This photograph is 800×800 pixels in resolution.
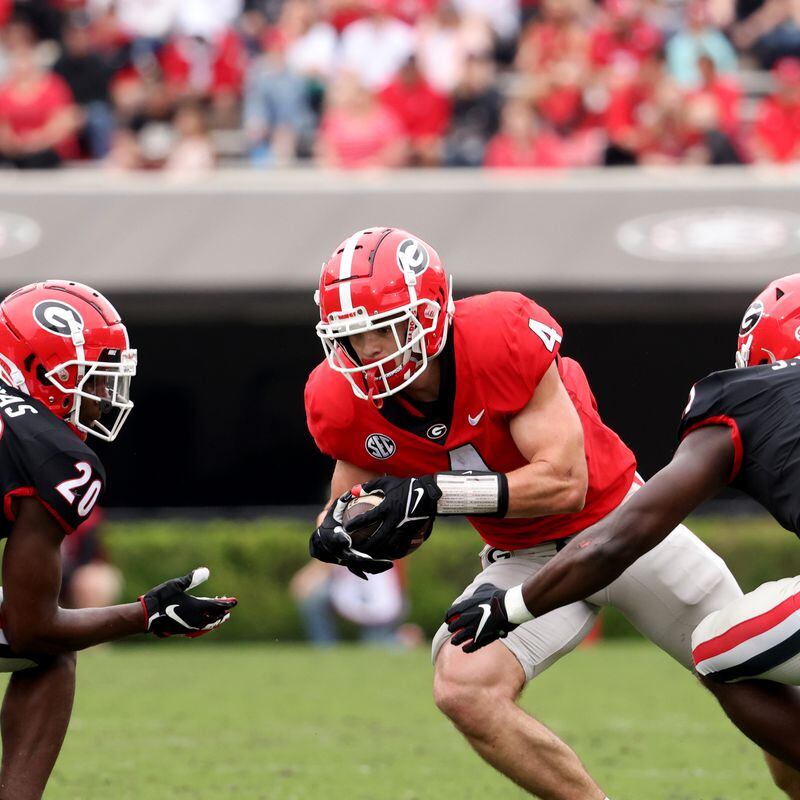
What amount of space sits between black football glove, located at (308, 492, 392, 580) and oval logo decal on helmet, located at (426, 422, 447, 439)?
311 mm

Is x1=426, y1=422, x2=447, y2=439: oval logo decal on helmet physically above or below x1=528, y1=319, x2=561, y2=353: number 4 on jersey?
below

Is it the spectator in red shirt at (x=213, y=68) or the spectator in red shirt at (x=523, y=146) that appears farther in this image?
the spectator in red shirt at (x=213, y=68)

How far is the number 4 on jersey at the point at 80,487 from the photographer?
387 cm

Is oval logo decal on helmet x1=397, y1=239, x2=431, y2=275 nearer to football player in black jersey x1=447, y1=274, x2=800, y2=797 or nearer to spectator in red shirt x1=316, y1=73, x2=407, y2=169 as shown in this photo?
football player in black jersey x1=447, y1=274, x2=800, y2=797

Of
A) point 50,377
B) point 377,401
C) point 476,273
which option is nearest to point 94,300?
point 50,377

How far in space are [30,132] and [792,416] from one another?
9885 millimetres

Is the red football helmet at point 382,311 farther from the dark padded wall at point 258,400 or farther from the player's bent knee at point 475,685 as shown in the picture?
the dark padded wall at point 258,400

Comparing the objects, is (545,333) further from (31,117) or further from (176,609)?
(31,117)

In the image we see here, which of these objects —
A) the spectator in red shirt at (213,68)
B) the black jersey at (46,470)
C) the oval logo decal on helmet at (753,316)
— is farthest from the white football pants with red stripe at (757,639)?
the spectator in red shirt at (213,68)

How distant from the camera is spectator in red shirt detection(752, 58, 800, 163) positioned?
39.2ft

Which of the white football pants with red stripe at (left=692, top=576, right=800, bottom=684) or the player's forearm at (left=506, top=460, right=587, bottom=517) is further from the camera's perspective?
the player's forearm at (left=506, top=460, right=587, bottom=517)

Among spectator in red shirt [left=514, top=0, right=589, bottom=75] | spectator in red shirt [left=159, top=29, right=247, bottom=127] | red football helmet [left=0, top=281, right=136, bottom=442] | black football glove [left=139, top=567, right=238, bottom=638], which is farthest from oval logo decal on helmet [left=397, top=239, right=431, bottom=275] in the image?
spectator in red shirt [left=159, top=29, right=247, bottom=127]

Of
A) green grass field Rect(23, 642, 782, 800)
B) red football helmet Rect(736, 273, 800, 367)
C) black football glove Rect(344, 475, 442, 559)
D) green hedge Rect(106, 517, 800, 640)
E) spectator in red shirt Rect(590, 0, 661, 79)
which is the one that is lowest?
green hedge Rect(106, 517, 800, 640)

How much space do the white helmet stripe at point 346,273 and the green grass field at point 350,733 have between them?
1.94 metres
